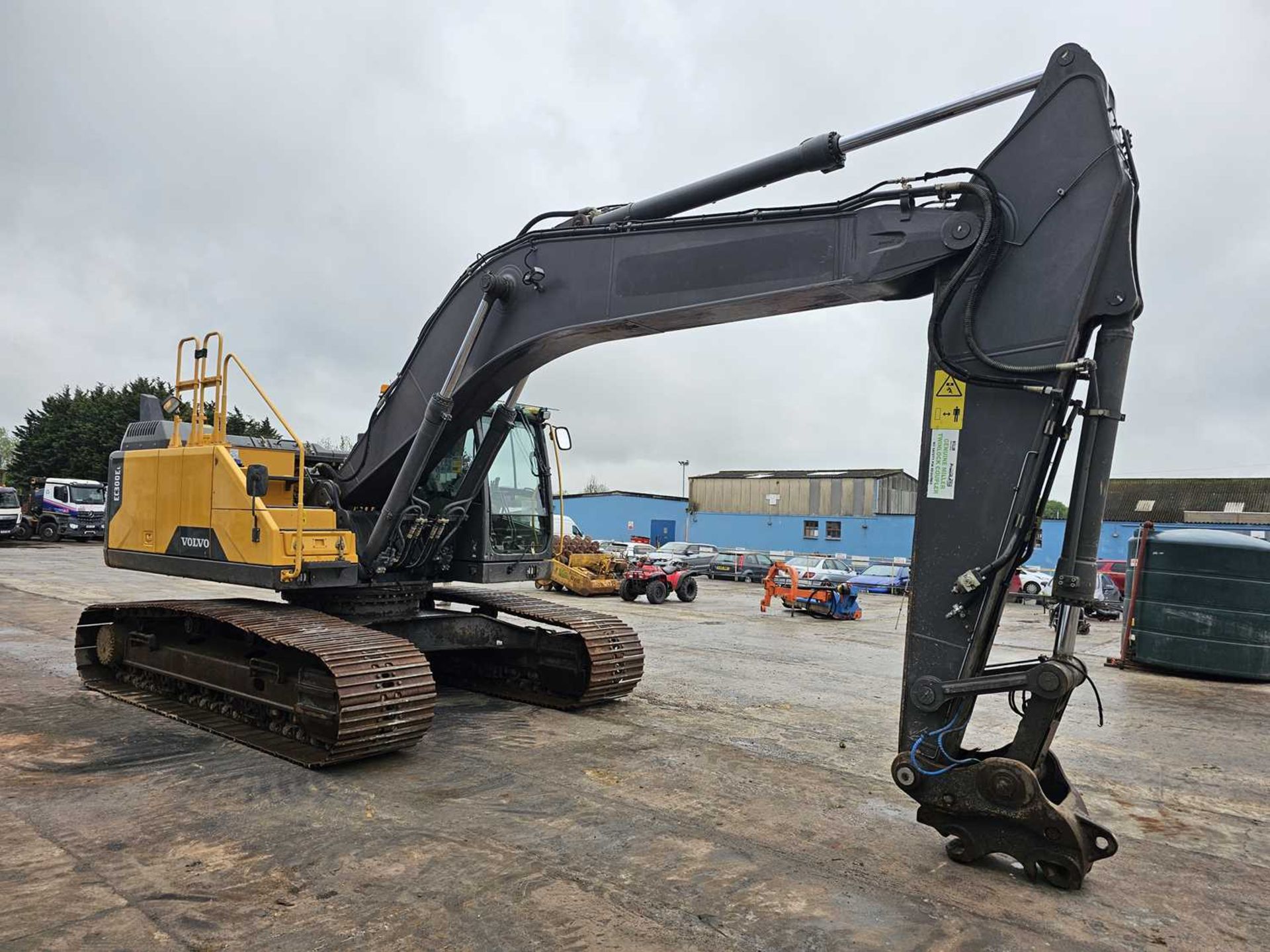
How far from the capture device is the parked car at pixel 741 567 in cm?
3123

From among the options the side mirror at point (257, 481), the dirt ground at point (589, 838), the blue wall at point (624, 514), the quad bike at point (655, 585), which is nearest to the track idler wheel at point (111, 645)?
the dirt ground at point (589, 838)

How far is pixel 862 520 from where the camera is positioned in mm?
41094

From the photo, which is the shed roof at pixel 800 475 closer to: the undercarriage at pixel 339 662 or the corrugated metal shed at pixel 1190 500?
the corrugated metal shed at pixel 1190 500

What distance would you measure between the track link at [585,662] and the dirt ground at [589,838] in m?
0.24

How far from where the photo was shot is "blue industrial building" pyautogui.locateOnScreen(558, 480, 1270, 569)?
3984 centimetres

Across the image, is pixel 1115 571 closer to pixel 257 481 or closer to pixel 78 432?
pixel 257 481

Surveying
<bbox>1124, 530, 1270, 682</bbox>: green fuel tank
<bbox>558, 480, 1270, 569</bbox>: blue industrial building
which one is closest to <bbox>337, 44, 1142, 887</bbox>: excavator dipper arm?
<bbox>1124, 530, 1270, 682</bbox>: green fuel tank

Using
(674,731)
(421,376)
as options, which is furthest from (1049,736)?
(421,376)

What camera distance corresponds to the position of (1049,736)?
425cm

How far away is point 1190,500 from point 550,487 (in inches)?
1981

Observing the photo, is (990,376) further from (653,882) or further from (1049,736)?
(653,882)

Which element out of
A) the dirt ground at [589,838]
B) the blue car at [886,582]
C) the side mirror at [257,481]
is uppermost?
the side mirror at [257,481]

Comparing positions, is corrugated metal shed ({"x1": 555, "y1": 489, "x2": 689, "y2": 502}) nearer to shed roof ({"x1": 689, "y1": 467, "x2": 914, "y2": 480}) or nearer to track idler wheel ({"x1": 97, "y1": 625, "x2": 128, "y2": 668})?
shed roof ({"x1": 689, "y1": 467, "x2": 914, "y2": 480})

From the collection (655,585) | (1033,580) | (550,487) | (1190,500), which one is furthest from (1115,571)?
(1190,500)
